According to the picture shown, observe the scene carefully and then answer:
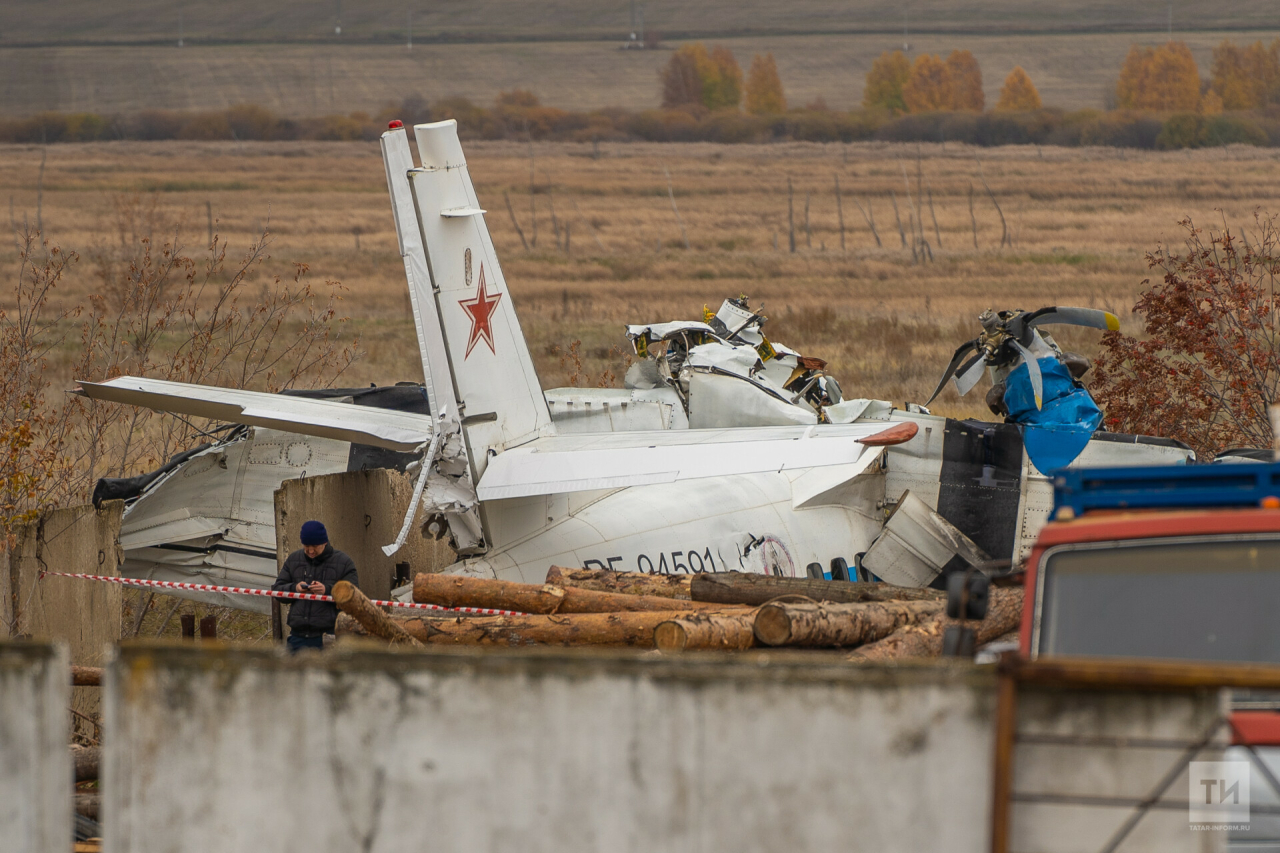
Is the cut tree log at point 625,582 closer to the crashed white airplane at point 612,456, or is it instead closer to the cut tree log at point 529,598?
the cut tree log at point 529,598

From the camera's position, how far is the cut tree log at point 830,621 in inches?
Answer: 320

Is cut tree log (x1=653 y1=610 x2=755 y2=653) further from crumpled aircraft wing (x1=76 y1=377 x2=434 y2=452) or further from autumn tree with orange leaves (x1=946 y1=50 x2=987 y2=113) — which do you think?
autumn tree with orange leaves (x1=946 y1=50 x2=987 y2=113)

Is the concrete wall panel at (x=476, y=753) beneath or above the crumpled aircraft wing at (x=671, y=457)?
beneath

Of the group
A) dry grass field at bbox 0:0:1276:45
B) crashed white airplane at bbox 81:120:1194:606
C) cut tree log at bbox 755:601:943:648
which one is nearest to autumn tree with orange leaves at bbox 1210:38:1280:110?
dry grass field at bbox 0:0:1276:45

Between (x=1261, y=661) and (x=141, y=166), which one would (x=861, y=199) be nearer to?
(x=141, y=166)

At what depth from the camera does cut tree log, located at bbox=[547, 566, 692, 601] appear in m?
9.48

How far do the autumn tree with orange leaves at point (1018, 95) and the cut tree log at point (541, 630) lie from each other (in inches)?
4475

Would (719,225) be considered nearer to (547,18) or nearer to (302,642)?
(302,642)

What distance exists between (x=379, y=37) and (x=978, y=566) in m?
150

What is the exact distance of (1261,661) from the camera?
200 inches

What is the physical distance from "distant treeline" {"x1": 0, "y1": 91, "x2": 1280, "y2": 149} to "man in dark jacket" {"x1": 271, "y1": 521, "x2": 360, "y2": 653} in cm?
8809

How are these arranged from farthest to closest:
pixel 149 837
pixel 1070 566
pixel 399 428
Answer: pixel 399 428 < pixel 1070 566 < pixel 149 837

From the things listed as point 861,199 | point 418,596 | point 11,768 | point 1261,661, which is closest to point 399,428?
point 418,596

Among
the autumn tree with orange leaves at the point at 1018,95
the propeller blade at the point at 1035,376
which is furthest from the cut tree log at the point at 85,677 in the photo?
the autumn tree with orange leaves at the point at 1018,95
